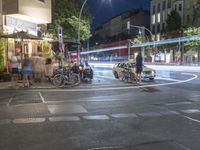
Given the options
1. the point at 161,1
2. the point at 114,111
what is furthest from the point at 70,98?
the point at 161,1

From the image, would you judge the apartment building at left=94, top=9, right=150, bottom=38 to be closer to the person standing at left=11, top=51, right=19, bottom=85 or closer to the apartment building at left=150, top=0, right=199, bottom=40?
the apartment building at left=150, top=0, right=199, bottom=40

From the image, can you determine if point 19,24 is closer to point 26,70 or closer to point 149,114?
point 26,70

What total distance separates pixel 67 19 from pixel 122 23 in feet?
312

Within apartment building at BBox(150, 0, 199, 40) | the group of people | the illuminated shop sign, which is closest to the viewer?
the group of people

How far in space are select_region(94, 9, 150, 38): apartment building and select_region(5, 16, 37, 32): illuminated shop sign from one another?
9042cm

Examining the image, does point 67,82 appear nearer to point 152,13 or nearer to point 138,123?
point 138,123

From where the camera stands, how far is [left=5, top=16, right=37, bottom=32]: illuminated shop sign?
28.5 m

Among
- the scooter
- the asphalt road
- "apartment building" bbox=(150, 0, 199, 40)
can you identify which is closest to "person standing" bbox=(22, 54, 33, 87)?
the scooter

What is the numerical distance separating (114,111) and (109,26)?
142 meters

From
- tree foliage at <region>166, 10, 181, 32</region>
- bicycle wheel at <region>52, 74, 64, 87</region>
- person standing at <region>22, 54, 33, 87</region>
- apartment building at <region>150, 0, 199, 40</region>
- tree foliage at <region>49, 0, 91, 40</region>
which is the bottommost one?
bicycle wheel at <region>52, 74, 64, 87</region>

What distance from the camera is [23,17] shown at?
2986 centimetres

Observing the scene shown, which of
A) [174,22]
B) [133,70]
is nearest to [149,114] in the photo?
[133,70]

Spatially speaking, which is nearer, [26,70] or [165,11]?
[26,70]

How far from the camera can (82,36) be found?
4275 cm
